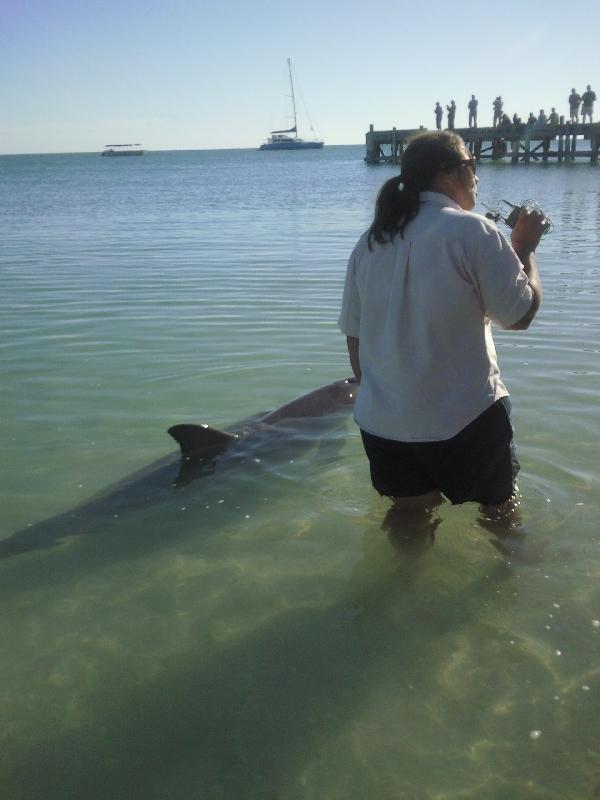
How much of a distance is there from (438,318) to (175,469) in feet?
9.64

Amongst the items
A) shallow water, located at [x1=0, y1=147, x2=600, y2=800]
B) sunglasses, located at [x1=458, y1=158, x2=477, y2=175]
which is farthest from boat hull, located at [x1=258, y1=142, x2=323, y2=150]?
sunglasses, located at [x1=458, y1=158, x2=477, y2=175]

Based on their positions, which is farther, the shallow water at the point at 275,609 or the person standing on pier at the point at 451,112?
the person standing on pier at the point at 451,112

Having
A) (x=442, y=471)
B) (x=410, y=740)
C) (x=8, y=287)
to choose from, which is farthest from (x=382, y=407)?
(x=8, y=287)

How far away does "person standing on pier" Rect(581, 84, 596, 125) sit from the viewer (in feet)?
180

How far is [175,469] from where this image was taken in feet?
18.8

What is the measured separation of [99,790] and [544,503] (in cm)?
321

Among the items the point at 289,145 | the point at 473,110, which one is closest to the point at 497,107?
the point at 473,110

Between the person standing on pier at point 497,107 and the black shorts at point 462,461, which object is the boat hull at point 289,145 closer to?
the person standing on pier at point 497,107

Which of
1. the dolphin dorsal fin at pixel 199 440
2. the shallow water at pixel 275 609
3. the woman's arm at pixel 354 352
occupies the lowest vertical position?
the shallow water at pixel 275 609

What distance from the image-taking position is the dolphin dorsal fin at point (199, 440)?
570 cm

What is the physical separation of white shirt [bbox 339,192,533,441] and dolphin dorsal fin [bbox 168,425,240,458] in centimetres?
222

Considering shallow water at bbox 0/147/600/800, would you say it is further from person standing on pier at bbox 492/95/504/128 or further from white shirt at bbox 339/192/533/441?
person standing on pier at bbox 492/95/504/128

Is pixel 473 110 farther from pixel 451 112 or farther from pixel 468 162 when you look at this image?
pixel 468 162

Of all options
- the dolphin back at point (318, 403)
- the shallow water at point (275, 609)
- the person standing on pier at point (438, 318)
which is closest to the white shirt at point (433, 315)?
the person standing on pier at point (438, 318)
